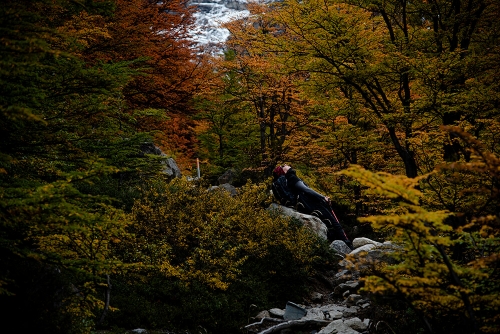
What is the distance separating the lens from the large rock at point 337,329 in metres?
5.65

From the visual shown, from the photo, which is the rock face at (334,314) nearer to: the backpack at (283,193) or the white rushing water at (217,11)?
the backpack at (283,193)

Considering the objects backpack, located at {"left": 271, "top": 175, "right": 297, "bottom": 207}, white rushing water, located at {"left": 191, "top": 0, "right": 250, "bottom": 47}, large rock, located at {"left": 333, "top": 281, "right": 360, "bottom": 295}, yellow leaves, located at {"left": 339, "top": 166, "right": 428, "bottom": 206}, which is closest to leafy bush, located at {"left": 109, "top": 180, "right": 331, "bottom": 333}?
large rock, located at {"left": 333, "top": 281, "right": 360, "bottom": 295}

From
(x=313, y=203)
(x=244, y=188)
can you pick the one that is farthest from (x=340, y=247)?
(x=244, y=188)

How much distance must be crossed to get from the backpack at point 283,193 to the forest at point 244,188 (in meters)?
1.35

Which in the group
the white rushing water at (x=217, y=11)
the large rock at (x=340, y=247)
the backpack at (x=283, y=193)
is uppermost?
the white rushing water at (x=217, y=11)

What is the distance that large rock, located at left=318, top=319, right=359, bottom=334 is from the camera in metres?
5.65

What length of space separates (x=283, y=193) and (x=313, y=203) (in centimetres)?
113

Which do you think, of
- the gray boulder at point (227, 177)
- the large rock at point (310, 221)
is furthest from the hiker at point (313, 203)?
the gray boulder at point (227, 177)

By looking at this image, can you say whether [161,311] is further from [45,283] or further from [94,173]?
[94,173]

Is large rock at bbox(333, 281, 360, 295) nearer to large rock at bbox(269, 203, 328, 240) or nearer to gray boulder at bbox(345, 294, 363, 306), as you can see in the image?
gray boulder at bbox(345, 294, 363, 306)

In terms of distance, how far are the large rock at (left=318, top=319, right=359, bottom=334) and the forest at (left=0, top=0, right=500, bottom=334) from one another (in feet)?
2.12

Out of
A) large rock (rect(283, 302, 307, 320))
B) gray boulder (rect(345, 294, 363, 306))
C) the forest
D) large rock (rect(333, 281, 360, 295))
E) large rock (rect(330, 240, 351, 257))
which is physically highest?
the forest

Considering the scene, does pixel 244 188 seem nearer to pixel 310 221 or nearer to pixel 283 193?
pixel 310 221

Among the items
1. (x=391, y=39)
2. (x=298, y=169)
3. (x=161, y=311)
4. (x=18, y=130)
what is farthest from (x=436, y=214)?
(x=298, y=169)
